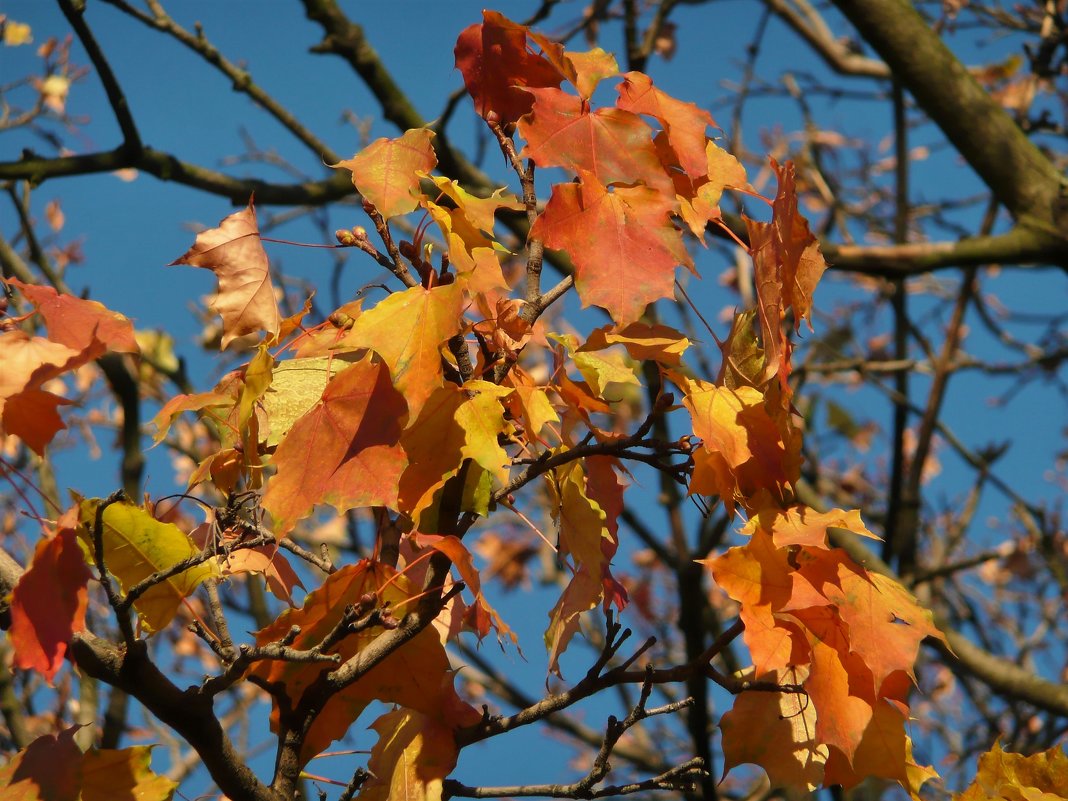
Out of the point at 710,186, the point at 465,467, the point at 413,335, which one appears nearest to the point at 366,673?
the point at 465,467

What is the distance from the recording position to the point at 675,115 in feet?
3.33

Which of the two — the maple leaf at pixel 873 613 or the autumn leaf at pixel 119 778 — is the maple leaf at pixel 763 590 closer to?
the maple leaf at pixel 873 613

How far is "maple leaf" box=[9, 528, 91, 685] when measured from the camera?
0.79 metres

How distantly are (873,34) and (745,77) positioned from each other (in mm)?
1125

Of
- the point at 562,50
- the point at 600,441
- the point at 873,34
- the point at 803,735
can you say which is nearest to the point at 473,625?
the point at 600,441

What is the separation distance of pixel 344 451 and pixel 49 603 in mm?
260

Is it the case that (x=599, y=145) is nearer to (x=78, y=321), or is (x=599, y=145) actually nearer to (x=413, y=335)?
(x=413, y=335)

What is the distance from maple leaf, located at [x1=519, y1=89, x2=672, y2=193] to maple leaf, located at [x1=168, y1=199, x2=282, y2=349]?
0.97 ft

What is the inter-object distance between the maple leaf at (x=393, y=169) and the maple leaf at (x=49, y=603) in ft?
1.31

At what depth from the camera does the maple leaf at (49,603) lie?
0.79 m

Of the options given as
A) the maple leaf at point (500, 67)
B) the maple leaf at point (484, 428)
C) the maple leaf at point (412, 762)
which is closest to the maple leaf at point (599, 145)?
the maple leaf at point (500, 67)

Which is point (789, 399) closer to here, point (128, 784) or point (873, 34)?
point (128, 784)

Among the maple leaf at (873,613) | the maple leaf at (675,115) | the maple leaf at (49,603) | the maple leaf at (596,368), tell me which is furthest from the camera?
the maple leaf at (596,368)

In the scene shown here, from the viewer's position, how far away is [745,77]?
11.2 feet
